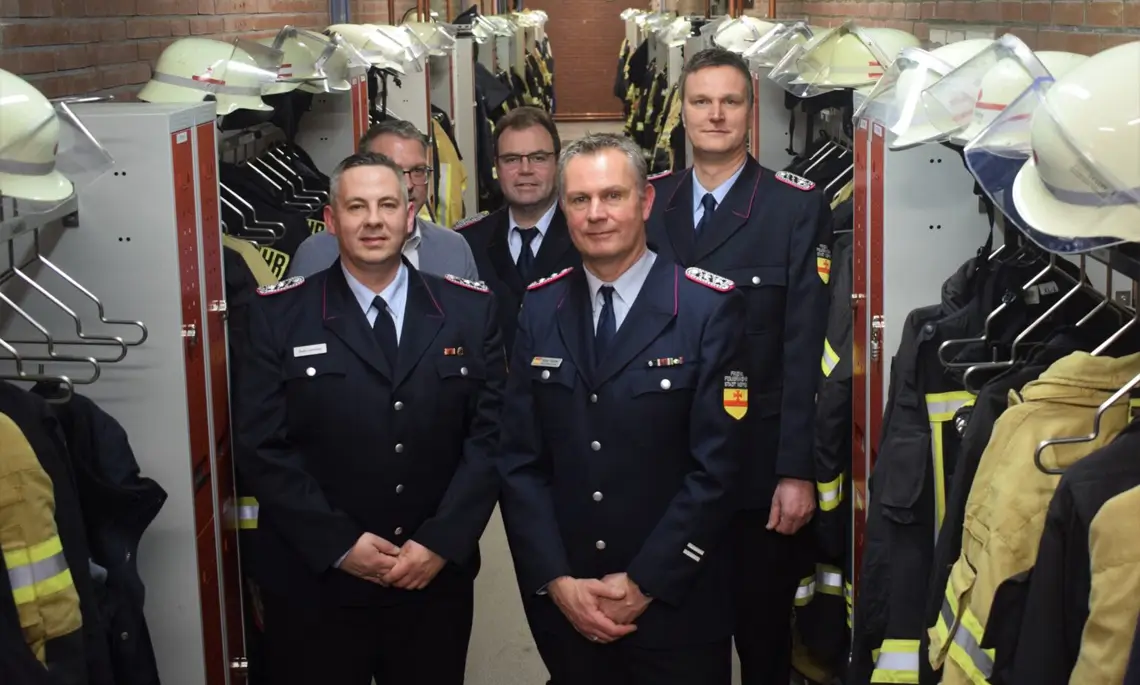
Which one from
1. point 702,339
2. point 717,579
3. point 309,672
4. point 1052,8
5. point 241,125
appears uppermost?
point 1052,8

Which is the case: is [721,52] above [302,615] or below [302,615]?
above

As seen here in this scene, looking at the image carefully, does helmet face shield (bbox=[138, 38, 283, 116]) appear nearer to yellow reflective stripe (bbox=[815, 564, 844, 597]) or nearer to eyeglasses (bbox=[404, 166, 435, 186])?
eyeglasses (bbox=[404, 166, 435, 186])

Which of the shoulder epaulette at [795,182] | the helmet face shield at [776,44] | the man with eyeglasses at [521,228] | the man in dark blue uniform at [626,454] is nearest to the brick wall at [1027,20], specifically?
the helmet face shield at [776,44]

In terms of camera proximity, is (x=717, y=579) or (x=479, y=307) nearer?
(x=717, y=579)

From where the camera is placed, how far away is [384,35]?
5703 mm

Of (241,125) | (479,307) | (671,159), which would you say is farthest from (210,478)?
(671,159)

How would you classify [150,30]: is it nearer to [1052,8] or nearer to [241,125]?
[241,125]

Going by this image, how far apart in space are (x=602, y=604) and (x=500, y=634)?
1905mm

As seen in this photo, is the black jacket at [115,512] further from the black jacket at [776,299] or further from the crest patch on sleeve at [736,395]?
the black jacket at [776,299]

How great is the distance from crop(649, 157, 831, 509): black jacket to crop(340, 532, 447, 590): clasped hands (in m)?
0.77

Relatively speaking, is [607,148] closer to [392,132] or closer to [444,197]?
[392,132]

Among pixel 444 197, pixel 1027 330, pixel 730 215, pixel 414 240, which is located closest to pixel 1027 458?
pixel 1027 330

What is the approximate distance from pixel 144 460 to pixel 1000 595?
5.83 feet

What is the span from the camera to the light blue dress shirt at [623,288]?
2662 mm
